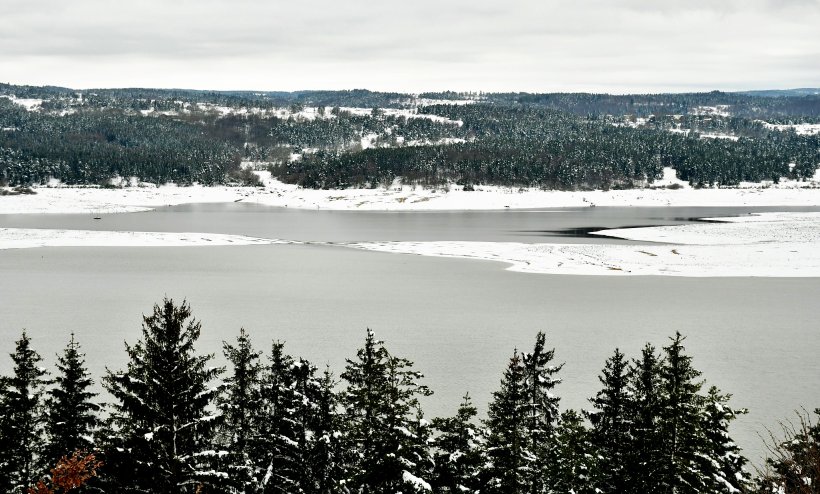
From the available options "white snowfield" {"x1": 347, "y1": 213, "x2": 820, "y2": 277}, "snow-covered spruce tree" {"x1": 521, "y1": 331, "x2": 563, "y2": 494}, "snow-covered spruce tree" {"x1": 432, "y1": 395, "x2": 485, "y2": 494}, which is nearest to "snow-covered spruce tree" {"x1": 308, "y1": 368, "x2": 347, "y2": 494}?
"snow-covered spruce tree" {"x1": 432, "y1": 395, "x2": 485, "y2": 494}

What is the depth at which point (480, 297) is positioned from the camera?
48.2m

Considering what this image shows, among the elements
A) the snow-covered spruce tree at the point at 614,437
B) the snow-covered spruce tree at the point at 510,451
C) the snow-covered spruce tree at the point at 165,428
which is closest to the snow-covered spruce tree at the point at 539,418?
the snow-covered spruce tree at the point at 510,451

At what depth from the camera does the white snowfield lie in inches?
2395

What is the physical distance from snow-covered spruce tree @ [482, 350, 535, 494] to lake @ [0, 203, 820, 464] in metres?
7.79

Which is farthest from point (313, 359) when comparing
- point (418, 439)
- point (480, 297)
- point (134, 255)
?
point (134, 255)

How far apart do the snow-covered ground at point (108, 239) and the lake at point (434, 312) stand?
4140 mm

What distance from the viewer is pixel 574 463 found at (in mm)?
16203

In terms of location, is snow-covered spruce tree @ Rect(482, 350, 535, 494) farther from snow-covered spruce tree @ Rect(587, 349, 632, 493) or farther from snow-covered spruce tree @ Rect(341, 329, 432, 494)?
snow-covered spruce tree @ Rect(587, 349, 632, 493)

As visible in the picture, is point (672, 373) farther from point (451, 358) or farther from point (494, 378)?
point (451, 358)

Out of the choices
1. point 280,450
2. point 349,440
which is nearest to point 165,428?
point 280,450

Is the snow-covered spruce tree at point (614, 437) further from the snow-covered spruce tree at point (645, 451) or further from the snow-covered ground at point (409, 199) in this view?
the snow-covered ground at point (409, 199)

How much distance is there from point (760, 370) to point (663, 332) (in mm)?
7923

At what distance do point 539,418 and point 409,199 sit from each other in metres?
141

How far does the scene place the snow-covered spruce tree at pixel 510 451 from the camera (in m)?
15.3
